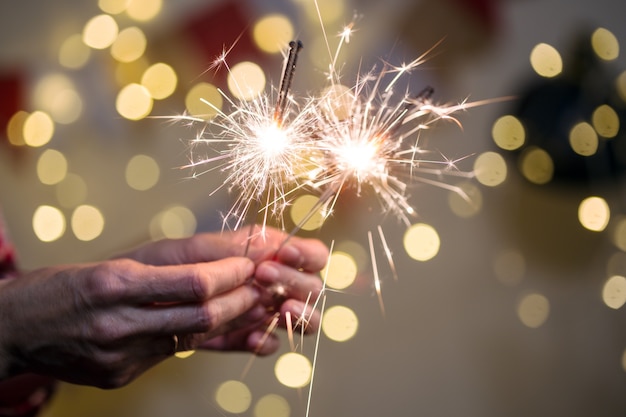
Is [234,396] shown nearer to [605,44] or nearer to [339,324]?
[339,324]

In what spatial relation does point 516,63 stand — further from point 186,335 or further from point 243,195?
point 186,335

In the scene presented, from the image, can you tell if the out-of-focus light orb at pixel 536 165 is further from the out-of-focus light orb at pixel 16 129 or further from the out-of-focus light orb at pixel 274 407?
the out-of-focus light orb at pixel 16 129

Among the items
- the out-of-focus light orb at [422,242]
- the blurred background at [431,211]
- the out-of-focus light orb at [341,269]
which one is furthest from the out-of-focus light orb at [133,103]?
the out-of-focus light orb at [422,242]

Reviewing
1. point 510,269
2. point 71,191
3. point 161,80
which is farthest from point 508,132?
point 71,191

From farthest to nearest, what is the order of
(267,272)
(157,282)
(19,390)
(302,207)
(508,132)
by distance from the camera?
1. (508,132)
2. (302,207)
3. (19,390)
4. (267,272)
5. (157,282)

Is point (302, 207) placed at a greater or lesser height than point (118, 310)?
greater

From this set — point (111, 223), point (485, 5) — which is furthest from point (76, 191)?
point (485, 5)
